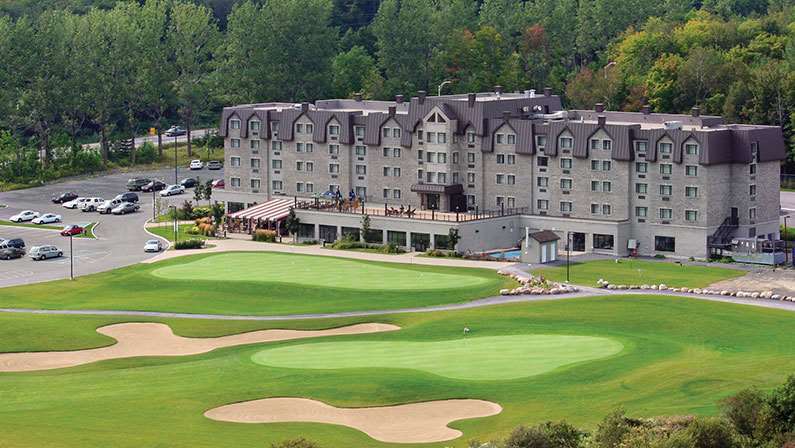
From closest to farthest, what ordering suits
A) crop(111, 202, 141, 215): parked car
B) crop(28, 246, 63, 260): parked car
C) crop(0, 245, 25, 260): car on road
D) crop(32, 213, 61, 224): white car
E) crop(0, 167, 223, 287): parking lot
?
crop(0, 167, 223, 287): parking lot
crop(28, 246, 63, 260): parked car
crop(0, 245, 25, 260): car on road
crop(32, 213, 61, 224): white car
crop(111, 202, 141, 215): parked car

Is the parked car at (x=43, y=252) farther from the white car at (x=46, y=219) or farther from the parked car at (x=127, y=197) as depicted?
the parked car at (x=127, y=197)

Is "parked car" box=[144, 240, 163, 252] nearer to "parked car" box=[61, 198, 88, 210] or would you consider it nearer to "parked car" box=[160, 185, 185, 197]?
"parked car" box=[61, 198, 88, 210]

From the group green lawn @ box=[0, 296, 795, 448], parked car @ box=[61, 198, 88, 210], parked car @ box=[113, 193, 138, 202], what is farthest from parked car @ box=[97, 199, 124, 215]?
green lawn @ box=[0, 296, 795, 448]

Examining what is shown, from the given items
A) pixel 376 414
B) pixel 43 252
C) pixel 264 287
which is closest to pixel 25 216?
pixel 43 252

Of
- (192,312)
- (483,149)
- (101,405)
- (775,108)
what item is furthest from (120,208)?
(101,405)

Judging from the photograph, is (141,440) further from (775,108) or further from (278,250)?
(775,108)

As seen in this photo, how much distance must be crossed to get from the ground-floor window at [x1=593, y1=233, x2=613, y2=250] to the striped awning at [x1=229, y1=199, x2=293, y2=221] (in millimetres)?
31662

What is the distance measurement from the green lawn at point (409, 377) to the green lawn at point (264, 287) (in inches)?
238

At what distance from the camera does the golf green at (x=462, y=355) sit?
110438mm

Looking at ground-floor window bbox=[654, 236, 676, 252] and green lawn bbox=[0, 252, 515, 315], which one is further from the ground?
ground-floor window bbox=[654, 236, 676, 252]

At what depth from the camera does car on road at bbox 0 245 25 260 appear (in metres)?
164

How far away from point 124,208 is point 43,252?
2717 cm

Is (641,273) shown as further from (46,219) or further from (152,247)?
(46,219)

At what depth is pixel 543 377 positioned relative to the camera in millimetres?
107562
